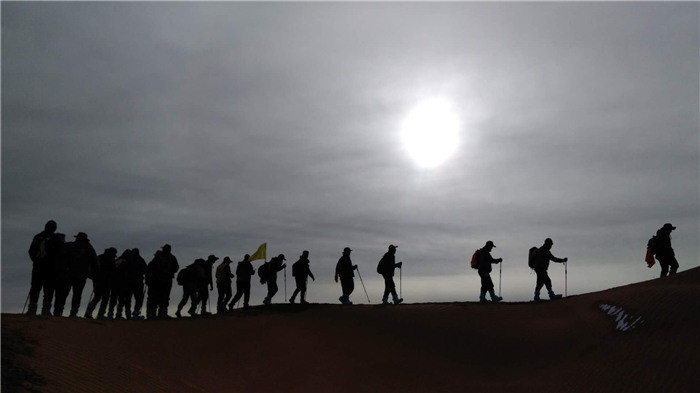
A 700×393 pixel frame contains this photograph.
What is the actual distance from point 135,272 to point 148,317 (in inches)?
68.9

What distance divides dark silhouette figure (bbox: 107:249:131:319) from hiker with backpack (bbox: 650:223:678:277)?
19.7 m

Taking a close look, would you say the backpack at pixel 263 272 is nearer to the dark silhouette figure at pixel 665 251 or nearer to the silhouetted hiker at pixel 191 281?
the silhouetted hiker at pixel 191 281

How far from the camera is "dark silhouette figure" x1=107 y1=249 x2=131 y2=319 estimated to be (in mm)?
17750

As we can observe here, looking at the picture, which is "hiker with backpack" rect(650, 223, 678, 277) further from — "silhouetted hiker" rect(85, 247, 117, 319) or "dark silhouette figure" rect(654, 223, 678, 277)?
"silhouetted hiker" rect(85, 247, 117, 319)

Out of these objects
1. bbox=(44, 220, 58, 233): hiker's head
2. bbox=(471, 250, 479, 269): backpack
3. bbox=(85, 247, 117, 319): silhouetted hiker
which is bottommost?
bbox=(85, 247, 117, 319): silhouetted hiker

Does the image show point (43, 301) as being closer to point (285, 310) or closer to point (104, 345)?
point (104, 345)

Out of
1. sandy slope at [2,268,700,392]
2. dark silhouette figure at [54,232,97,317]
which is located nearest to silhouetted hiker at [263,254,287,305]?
sandy slope at [2,268,700,392]

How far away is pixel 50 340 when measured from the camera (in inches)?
416

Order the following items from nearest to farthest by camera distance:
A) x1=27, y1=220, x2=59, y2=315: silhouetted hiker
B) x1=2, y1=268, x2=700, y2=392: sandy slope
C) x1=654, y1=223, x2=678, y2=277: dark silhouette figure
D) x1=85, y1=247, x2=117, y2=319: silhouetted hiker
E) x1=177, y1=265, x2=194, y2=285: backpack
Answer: x1=2, y1=268, x2=700, y2=392: sandy slope → x1=27, y1=220, x2=59, y2=315: silhouetted hiker → x1=85, y1=247, x2=117, y2=319: silhouetted hiker → x1=654, y1=223, x2=678, y2=277: dark silhouette figure → x1=177, y1=265, x2=194, y2=285: backpack

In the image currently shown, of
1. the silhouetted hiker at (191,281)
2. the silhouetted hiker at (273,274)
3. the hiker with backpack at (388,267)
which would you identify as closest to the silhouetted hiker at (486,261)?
the hiker with backpack at (388,267)

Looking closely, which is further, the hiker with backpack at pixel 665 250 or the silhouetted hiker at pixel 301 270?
the silhouetted hiker at pixel 301 270

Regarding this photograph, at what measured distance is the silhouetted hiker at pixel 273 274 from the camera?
21078mm

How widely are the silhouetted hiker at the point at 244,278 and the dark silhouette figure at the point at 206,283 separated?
3.55ft

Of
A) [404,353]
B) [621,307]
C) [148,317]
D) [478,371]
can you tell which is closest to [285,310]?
[148,317]
